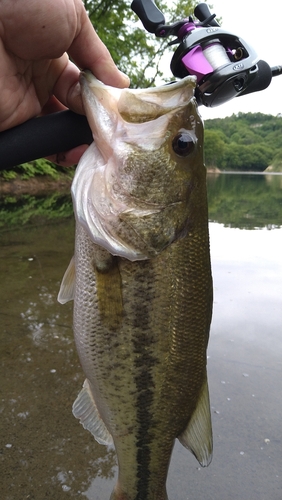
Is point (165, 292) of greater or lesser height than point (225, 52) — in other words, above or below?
below

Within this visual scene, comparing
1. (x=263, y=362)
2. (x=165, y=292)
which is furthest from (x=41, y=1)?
(x=263, y=362)

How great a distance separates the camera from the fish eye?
161 centimetres

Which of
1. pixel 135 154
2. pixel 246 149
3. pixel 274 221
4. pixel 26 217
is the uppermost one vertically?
pixel 135 154

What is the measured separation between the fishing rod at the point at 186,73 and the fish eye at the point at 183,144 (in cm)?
41

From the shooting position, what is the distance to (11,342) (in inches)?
157

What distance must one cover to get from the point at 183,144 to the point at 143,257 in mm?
462

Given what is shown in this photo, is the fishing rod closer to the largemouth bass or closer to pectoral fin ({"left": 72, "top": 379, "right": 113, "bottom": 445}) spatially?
the largemouth bass

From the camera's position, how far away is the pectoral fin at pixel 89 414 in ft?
5.88

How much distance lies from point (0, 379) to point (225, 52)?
2.89 meters

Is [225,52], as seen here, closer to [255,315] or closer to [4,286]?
[255,315]

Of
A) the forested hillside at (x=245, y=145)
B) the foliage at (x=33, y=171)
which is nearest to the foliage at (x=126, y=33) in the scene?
the foliage at (x=33, y=171)

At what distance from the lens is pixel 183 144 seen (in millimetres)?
1613

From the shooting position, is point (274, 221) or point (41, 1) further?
point (274, 221)

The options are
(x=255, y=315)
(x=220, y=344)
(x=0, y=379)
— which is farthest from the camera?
(x=255, y=315)
